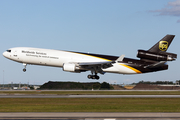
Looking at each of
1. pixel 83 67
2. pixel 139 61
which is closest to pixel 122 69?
pixel 139 61

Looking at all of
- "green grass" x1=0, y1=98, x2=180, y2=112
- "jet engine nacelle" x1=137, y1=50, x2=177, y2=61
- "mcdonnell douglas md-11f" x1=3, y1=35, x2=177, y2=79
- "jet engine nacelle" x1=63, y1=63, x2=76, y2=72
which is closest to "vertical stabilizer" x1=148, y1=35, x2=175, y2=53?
"mcdonnell douglas md-11f" x1=3, y1=35, x2=177, y2=79

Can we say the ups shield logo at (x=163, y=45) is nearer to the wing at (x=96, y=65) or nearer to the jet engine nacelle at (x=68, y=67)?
the wing at (x=96, y=65)

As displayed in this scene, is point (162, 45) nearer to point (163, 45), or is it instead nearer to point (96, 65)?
point (163, 45)

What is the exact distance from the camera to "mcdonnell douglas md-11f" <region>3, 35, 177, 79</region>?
184 feet

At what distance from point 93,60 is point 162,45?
16.0m

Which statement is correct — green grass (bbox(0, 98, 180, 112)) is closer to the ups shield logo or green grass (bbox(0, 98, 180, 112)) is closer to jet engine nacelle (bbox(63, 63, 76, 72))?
jet engine nacelle (bbox(63, 63, 76, 72))

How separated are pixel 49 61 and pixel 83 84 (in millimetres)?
20554

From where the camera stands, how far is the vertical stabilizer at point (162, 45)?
5975 cm

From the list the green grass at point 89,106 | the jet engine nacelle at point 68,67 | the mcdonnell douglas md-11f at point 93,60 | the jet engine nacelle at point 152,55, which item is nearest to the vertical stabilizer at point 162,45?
the mcdonnell douglas md-11f at point 93,60

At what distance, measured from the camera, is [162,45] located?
5997cm

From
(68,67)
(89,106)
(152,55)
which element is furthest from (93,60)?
(89,106)

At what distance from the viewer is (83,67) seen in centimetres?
5694

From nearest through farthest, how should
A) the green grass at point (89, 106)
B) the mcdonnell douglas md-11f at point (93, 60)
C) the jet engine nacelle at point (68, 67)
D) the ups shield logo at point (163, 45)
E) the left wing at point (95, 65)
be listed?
the green grass at point (89, 106)
the left wing at point (95, 65)
the jet engine nacelle at point (68, 67)
the mcdonnell douglas md-11f at point (93, 60)
the ups shield logo at point (163, 45)

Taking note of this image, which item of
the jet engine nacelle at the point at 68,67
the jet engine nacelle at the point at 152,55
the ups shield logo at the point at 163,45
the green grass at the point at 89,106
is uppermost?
the ups shield logo at the point at 163,45
